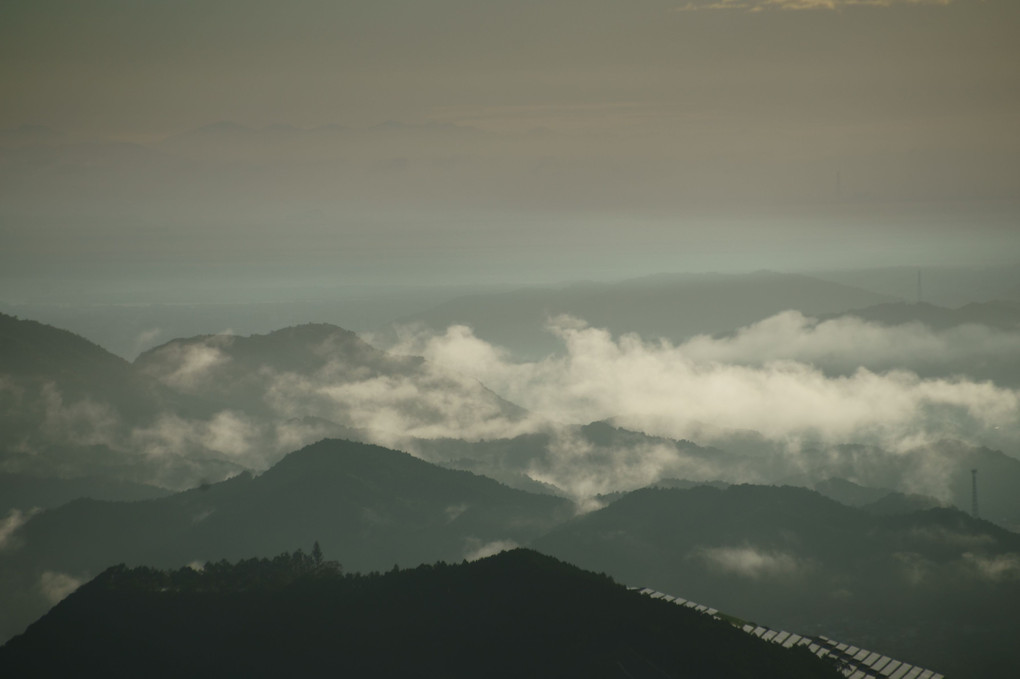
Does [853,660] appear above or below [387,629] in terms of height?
below

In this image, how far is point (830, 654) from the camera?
13650 cm

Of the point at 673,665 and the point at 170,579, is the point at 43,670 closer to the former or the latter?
the point at 170,579

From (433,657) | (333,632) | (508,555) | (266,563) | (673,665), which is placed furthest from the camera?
(266,563)

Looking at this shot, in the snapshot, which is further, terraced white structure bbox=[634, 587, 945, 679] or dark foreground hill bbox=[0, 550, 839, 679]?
terraced white structure bbox=[634, 587, 945, 679]

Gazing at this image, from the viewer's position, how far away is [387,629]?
126688 millimetres

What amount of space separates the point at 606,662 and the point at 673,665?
8022 millimetres

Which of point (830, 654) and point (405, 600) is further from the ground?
point (405, 600)

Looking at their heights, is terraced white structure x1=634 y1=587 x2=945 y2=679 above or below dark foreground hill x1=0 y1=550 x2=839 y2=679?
below

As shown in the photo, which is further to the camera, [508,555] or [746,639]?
[508,555]

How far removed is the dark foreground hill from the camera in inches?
4478

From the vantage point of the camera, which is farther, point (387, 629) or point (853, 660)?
point (853, 660)

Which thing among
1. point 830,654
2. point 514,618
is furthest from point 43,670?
point 830,654

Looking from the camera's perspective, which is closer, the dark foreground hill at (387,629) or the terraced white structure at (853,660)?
the dark foreground hill at (387,629)

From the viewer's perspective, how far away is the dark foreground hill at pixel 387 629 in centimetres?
11375
